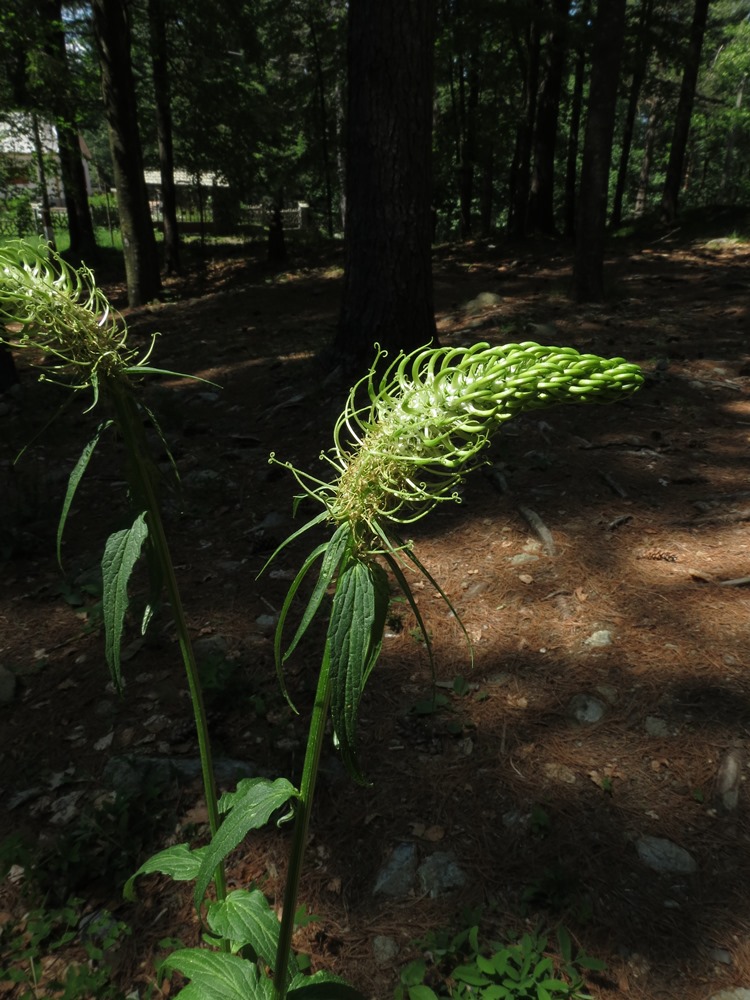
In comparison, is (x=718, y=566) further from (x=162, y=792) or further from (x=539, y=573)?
(x=162, y=792)

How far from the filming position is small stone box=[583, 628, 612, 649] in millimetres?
3156

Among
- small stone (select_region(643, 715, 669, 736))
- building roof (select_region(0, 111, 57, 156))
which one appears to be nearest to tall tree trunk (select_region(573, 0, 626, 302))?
small stone (select_region(643, 715, 669, 736))

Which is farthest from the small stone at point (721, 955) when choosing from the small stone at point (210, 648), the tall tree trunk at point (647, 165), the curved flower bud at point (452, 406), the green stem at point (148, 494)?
the tall tree trunk at point (647, 165)

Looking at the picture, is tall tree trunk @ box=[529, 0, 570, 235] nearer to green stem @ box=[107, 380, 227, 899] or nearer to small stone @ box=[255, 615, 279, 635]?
small stone @ box=[255, 615, 279, 635]

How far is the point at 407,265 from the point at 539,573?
2906 mm

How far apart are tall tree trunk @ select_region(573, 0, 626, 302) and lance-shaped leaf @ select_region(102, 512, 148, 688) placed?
7866mm

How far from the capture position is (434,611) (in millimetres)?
3547

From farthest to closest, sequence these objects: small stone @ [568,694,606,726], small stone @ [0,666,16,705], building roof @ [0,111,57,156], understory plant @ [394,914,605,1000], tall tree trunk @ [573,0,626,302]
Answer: building roof @ [0,111,57,156] < tall tree trunk @ [573,0,626,302] < small stone @ [0,666,16,705] < small stone @ [568,694,606,726] < understory plant @ [394,914,605,1000]

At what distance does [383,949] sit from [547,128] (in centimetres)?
1665

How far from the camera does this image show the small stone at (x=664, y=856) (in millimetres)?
2217

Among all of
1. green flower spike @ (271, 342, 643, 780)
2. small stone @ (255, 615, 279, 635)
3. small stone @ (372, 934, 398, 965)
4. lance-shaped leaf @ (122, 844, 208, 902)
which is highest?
green flower spike @ (271, 342, 643, 780)

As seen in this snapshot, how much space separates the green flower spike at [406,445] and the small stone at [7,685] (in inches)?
99.2

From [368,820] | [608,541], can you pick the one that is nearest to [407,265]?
[608,541]

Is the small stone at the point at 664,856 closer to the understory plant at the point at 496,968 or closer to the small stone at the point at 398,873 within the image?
the understory plant at the point at 496,968
